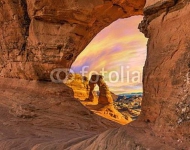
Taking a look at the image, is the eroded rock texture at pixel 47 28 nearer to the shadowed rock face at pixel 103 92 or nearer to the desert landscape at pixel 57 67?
the desert landscape at pixel 57 67

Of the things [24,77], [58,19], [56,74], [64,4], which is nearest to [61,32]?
[58,19]

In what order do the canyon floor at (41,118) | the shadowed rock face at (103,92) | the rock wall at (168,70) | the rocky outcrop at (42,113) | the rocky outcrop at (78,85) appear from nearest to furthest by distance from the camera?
1. the rock wall at (168,70)
2. the canyon floor at (41,118)
3. the rocky outcrop at (42,113)
4. the shadowed rock face at (103,92)
5. the rocky outcrop at (78,85)

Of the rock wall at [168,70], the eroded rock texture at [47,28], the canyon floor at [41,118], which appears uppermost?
the eroded rock texture at [47,28]

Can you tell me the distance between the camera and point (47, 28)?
7301mm

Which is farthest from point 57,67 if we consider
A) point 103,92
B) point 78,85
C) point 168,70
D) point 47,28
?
point 78,85

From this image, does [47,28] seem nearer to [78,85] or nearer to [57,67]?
[57,67]

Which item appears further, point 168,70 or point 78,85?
point 78,85

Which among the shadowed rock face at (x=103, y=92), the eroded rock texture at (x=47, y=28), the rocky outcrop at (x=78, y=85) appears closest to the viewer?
the eroded rock texture at (x=47, y=28)

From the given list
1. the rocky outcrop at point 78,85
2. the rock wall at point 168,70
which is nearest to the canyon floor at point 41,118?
the rock wall at point 168,70

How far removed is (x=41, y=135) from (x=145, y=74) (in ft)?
10.8

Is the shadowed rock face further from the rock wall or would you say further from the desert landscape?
the rock wall

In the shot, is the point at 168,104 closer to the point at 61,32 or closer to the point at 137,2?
the point at 61,32

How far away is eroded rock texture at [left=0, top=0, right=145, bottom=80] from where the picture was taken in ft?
22.9

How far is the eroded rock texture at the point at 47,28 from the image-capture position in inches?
275
